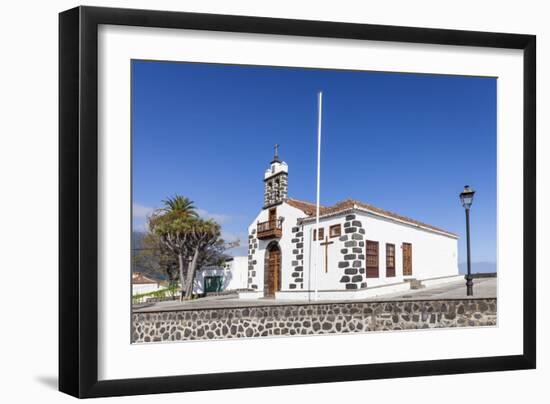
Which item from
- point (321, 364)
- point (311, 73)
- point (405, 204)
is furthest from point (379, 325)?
point (311, 73)

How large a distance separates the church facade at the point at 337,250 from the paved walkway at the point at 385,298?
0.06m

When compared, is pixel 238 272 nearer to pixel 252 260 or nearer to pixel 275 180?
pixel 252 260

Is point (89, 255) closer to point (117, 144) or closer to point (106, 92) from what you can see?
point (117, 144)

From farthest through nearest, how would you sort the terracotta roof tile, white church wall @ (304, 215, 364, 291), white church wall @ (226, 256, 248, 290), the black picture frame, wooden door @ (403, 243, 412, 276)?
wooden door @ (403, 243, 412, 276), the terracotta roof tile, white church wall @ (304, 215, 364, 291), white church wall @ (226, 256, 248, 290), the black picture frame

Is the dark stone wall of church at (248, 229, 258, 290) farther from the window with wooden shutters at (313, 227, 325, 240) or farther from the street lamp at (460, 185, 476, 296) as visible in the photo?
the street lamp at (460, 185, 476, 296)

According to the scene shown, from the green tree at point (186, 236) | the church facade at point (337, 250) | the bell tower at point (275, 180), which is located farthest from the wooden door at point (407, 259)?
the green tree at point (186, 236)

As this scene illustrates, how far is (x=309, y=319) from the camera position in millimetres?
7594

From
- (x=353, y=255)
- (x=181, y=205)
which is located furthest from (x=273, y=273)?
(x=181, y=205)

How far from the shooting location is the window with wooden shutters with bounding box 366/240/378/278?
25.8ft

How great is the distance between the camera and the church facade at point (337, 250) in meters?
7.61

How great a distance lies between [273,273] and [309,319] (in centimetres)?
55

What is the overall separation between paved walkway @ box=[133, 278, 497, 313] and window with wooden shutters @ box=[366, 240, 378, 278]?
24cm

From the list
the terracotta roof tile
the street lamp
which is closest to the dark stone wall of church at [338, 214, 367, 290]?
the terracotta roof tile

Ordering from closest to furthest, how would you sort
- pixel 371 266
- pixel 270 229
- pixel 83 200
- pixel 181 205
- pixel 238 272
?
1. pixel 83 200
2. pixel 181 205
3. pixel 238 272
4. pixel 270 229
5. pixel 371 266
